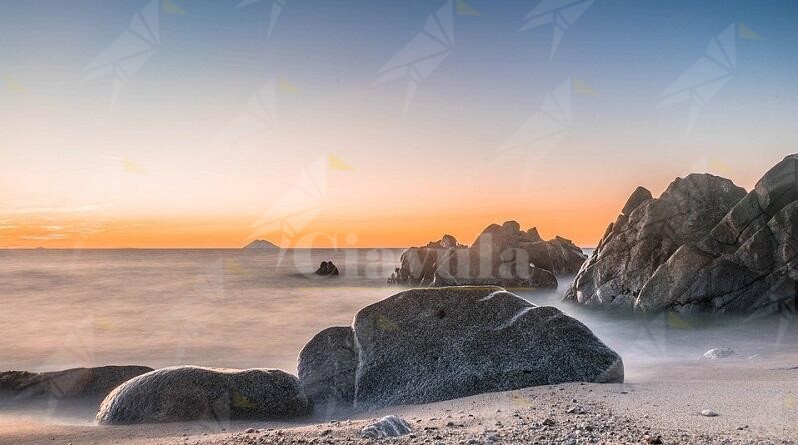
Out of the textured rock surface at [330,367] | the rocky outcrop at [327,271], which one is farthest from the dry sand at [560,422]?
the rocky outcrop at [327,271]

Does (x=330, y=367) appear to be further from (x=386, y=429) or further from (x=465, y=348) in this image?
(x=386, y=429)

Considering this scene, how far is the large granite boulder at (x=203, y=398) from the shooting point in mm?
7535

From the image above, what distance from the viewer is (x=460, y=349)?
846cm

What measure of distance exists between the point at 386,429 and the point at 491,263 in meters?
33.2

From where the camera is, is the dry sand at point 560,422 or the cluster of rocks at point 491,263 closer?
the dry sand at point 560,422

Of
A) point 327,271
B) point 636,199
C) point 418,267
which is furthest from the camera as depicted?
point 327,271

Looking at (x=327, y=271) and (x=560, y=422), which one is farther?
(x=327, y=271)

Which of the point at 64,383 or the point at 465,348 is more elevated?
the point at 465,348

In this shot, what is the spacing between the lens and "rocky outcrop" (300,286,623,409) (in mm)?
8023

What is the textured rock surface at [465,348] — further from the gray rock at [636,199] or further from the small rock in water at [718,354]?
the gray rock at [636,199]

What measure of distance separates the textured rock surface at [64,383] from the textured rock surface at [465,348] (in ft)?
14.8

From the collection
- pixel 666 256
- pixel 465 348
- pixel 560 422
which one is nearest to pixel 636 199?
pixel 666 256

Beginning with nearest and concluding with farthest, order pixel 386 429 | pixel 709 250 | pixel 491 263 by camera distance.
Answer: pixel 386 429 → pixel 709 250 → pixel 491 263

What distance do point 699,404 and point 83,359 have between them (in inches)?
601
